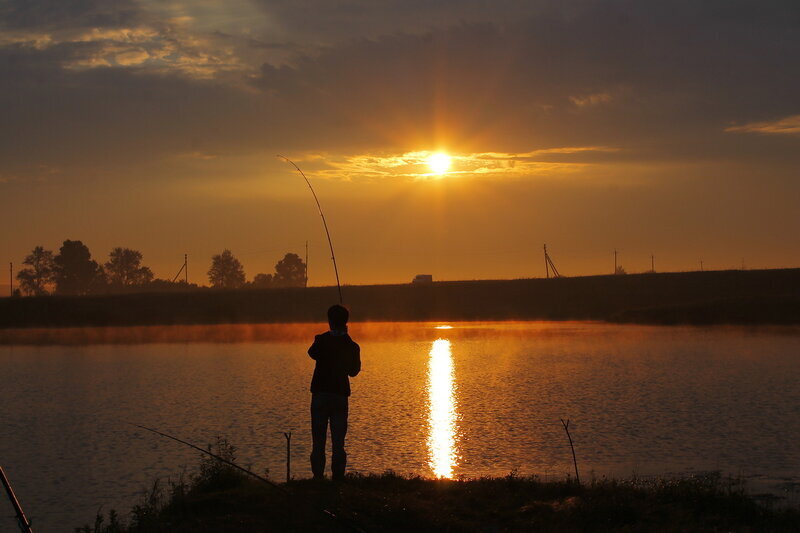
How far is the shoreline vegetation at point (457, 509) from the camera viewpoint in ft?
36.2

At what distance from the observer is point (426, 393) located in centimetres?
2958

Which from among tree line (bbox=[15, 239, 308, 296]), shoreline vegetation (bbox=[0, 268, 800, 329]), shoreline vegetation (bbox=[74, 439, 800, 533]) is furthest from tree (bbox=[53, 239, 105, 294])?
shoreline vegetation (bbox=[74, 439, 800, 533])

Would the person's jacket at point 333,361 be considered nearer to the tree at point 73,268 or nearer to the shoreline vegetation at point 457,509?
the shoreline vegetation at point 457,509

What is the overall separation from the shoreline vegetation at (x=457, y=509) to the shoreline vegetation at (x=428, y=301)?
63924 millimetres

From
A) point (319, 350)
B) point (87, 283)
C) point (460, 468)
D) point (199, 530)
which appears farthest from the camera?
point (87, 283)

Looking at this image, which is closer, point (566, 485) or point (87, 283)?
point (566, 485)

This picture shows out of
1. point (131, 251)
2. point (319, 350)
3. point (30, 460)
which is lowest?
point (30, 460)

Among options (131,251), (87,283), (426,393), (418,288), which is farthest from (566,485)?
(131,251)

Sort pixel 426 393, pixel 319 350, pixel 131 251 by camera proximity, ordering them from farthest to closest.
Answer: pixel 131 251 < pixel 426 393 < pixel 319 350

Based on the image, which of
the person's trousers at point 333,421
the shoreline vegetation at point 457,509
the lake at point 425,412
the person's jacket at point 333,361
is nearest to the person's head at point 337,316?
the person's jacket at point 333,361

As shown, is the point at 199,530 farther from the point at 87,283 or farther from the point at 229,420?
the point at 87,283

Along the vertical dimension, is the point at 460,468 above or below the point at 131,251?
below

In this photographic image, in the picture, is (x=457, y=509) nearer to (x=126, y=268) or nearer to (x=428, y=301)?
(x=428, y=301)

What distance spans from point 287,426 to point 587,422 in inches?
297
